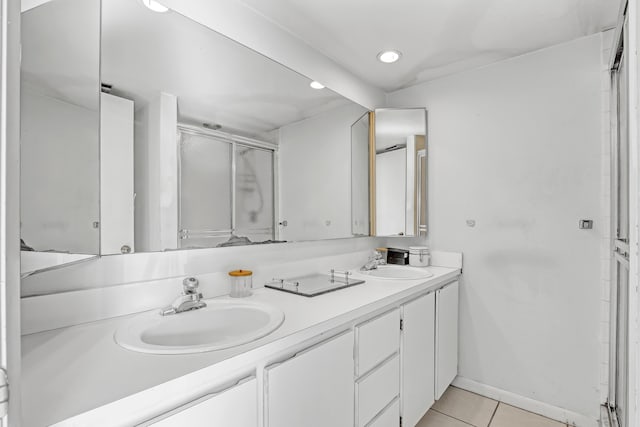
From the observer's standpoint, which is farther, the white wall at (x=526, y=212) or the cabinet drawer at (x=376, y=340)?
the white wall at (x=526, y=212)

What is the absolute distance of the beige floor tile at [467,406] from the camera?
6.26ft

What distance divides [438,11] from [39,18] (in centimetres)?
164

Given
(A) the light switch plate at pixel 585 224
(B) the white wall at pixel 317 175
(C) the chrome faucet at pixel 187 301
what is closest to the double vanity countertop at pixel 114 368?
(C) the chrome faucet at pixel 187 301

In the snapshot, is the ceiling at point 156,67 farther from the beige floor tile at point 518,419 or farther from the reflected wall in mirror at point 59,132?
the beige floor tile at point 518,419

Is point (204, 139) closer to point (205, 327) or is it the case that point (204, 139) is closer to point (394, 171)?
point (205, 327)

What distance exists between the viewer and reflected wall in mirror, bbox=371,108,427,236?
7.79 ft

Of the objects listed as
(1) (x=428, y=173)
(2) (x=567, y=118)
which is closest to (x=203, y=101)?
(1) (x=428, y=173)

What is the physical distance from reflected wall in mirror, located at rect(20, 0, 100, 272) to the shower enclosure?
1.14 ft

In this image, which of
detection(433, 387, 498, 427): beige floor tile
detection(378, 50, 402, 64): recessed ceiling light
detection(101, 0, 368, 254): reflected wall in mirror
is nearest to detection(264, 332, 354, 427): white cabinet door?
detection(101, 0, 368, 254): reflected wall in mirror

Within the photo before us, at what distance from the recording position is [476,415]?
1.94 metres

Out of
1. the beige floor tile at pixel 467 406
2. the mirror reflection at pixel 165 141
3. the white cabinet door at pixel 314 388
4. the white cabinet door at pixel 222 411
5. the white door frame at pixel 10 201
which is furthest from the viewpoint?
the beige floor tile at pixel 467 406

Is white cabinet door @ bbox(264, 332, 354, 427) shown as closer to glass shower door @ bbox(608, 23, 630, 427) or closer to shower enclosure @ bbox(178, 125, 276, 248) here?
shower enclosure @ bbox(178, 125, 276, 248)

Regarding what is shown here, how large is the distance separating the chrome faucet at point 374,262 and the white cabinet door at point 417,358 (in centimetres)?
46

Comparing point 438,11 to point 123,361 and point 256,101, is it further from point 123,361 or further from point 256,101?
point 123,361
